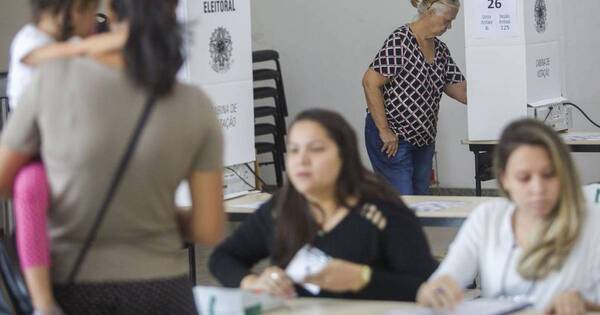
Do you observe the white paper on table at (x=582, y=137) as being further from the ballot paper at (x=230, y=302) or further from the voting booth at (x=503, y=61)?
the ballot paper at (x=230, y=302)

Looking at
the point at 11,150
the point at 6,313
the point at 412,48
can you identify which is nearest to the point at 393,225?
the point at 6,313

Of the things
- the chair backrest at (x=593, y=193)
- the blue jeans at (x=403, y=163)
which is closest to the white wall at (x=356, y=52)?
the blue jeans at (x=403, y=163)

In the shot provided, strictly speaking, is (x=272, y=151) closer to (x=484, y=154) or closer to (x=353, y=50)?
(x=353, y=50)

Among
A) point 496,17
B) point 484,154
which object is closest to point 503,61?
point 496,17

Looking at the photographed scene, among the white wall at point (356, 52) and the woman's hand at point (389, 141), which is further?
the white wall at point (356, 52)

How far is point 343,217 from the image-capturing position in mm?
3115

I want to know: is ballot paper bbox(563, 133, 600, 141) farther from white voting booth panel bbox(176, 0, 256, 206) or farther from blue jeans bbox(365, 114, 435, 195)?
white voting booth panel bbox(176, 0, 256, 206)

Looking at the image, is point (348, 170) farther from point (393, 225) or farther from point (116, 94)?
point (116, 94)

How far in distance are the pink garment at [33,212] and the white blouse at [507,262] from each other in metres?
1.10

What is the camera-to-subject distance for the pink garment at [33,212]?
2.19 metres

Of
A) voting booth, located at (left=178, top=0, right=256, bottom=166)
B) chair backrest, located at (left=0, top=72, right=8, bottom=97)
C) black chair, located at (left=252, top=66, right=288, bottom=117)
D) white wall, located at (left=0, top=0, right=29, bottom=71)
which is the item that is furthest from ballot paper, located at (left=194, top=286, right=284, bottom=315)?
white wall, located at (left=0, top=0, right=29, bottom=71)

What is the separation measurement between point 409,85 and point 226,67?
129 centimetres

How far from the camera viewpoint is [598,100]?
811 centimetres

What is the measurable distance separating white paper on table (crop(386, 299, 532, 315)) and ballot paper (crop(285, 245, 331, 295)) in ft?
0.72
